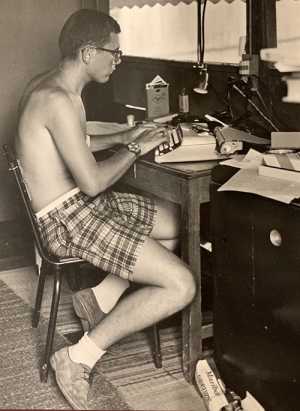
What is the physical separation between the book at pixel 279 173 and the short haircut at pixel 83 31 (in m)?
0.80

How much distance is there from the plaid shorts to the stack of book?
52 centimetres

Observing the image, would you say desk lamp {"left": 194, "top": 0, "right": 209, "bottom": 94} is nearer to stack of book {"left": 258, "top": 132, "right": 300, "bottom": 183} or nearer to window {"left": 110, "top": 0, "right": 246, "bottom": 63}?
window {"left": 110, "top": 0, "right": 246, "bottom": 63}

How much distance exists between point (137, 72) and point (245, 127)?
1.16m

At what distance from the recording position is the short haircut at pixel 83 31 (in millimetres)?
2166

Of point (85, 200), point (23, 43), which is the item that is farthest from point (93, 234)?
point (23, 43)

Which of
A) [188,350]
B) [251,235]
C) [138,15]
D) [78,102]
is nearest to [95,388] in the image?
[188,350]

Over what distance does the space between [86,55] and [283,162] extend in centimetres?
85

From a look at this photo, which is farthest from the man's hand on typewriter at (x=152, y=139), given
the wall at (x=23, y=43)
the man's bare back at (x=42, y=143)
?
the wall at (x=23, y=43)

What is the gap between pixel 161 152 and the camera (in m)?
2.17

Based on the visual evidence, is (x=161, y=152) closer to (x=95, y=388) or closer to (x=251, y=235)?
(x=251, y=235)

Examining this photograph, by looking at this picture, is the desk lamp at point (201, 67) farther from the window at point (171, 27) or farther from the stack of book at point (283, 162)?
the stack of book at point (283, 162)

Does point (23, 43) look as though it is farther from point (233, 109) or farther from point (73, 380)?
point (73, 380)

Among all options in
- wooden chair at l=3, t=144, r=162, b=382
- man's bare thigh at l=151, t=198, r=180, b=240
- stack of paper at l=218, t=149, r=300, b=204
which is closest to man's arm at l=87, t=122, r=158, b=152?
man's bare thigh at l=151, t=198, r=180, b=240

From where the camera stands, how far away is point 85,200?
2244mm
